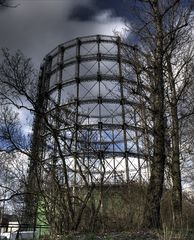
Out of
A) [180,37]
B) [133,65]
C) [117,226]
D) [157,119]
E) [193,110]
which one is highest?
[180,37]

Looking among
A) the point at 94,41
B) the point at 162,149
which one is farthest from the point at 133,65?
the point at 94,41

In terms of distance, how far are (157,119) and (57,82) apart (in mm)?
17438

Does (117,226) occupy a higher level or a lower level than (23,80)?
lower

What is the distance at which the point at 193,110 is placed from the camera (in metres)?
9.68

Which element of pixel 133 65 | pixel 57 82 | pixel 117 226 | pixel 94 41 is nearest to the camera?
pixel 117 226

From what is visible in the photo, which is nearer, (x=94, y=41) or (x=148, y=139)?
(x=148, y=139)

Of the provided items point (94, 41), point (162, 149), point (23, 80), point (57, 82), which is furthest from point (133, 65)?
point (94, 41)

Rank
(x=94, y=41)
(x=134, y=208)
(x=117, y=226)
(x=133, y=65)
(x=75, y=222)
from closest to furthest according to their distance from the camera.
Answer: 1. (x=75, y=222)
2. (x=117, y=226)
3. (x=134, y=208)
4. (x=133, y=65)
5. (x=94, y=41)

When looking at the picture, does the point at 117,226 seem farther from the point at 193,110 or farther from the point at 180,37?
the point at 180,37

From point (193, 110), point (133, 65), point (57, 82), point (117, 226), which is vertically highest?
point (57, 82)

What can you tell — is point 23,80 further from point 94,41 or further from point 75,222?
point 94,41

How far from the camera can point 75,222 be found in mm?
6711

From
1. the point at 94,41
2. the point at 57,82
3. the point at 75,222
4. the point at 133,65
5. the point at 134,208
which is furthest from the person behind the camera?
the point at 94,41

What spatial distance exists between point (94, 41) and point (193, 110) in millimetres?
17968
